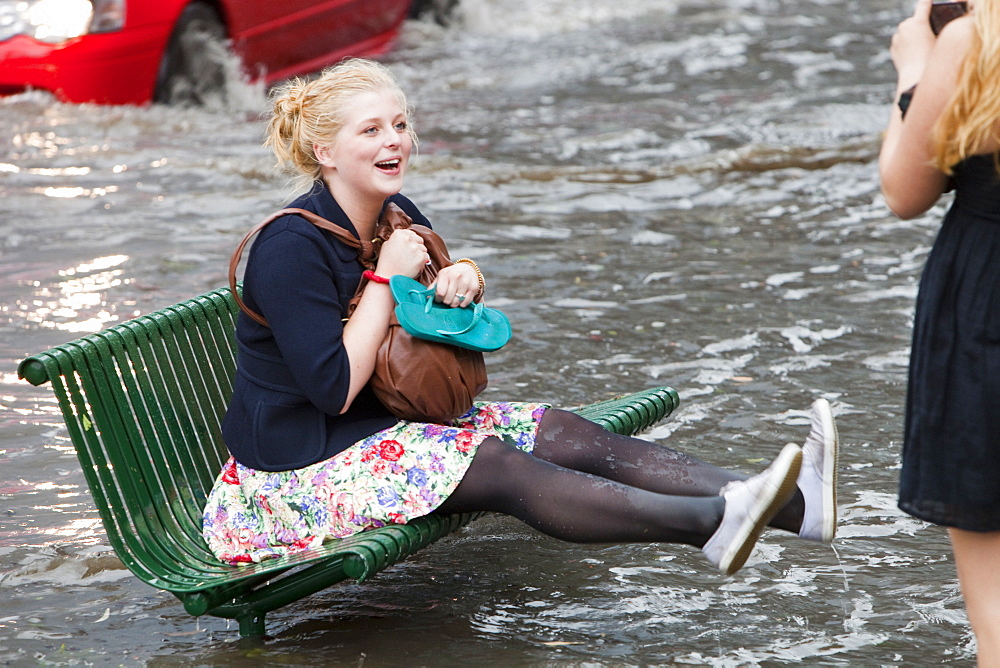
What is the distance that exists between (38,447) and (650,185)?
16.6ft

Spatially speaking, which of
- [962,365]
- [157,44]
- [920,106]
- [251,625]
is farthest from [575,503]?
[157,44]

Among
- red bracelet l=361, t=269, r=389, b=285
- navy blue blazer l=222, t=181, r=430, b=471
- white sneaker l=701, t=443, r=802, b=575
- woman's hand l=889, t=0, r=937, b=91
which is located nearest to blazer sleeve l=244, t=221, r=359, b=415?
navy blue blazer l=222, t=181, r=430, b=471

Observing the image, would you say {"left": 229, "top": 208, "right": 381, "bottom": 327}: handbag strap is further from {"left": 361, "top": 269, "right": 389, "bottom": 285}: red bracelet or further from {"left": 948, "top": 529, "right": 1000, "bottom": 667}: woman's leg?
{"left": 948, "top": 529, "right": 1000, "bottom": 667}: woman's leg

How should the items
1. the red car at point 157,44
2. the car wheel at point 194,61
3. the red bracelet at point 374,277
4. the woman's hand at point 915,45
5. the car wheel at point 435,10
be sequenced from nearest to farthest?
the woman's hand at point 915,45
the red bracelet at point 374,277
the red car at point 157,44
the car wheel at point 194,61
the car wheel at point 435,10

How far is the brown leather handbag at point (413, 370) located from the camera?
3.45m

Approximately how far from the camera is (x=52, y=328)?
6.08m

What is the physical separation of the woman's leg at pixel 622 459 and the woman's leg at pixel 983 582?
2.87 ft

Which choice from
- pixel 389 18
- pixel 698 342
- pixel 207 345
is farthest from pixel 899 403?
pixel 389 18

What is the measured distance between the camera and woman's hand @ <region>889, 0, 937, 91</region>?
8.81 ft

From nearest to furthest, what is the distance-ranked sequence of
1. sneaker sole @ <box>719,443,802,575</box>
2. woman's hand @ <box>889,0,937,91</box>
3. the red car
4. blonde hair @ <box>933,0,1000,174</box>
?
blonde hair @ <box>933,0,1000,174</box> < woman's hand @ <box>889,0,937,91</box> < sneaker sole @ <box>719,443,802,575</box> < the red car

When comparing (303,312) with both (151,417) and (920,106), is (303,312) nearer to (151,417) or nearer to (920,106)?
(151,417)

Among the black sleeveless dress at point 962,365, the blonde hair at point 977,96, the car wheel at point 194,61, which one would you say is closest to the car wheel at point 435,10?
the car wheel at point 194,61

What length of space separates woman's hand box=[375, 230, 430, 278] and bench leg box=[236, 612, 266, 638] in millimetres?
996

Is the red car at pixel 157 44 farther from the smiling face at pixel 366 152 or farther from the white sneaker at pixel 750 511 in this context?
the white sneaker at pixel 750 511
